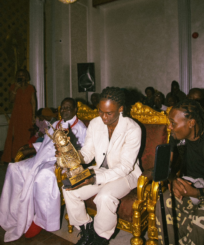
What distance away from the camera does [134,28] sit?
768 cm

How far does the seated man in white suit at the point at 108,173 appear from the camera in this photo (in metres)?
1.77

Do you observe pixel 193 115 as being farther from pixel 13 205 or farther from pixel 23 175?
pixel 13 205

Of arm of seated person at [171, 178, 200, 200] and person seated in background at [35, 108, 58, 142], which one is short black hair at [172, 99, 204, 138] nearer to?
arm of seated person at [171, 178, 200, 200]

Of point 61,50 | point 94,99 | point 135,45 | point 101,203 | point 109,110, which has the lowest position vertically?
point 101,203

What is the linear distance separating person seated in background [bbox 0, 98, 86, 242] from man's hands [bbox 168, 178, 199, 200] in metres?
1.25

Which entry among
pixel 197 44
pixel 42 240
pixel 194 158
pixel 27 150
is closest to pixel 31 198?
pixel 42 240

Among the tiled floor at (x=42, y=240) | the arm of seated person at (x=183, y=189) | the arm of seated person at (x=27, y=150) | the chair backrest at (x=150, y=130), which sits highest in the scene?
the chair backrest at (x=150, y=130)

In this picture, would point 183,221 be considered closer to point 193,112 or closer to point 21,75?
point 193,112

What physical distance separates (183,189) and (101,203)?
67cm

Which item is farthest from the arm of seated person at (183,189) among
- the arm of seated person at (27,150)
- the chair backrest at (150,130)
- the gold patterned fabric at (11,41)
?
the gold patterned fabric at (11,41)

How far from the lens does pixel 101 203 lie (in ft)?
5.73

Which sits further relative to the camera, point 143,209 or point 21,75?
point 21,75

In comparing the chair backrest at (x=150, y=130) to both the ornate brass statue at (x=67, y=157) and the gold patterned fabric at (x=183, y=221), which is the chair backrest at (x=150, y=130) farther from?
the ornate brass statue at (x=67, y=157)

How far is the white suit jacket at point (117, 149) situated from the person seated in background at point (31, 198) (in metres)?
0.51
